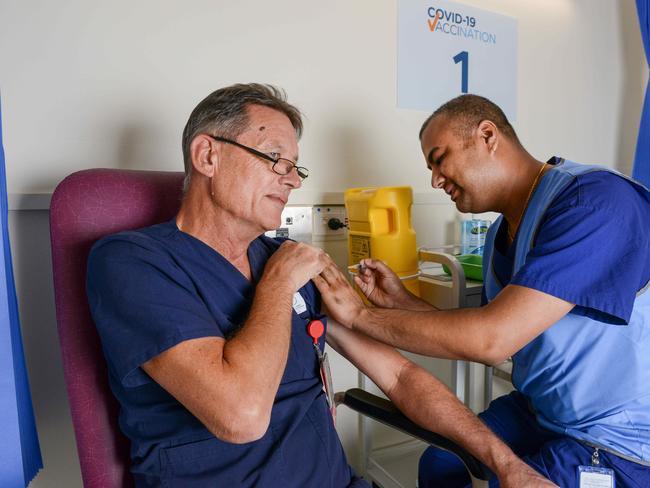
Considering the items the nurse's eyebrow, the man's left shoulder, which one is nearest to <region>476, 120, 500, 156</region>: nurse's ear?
the nurse's eyebrow

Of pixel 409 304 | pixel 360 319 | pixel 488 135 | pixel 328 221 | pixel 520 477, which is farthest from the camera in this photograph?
pixel 328 221

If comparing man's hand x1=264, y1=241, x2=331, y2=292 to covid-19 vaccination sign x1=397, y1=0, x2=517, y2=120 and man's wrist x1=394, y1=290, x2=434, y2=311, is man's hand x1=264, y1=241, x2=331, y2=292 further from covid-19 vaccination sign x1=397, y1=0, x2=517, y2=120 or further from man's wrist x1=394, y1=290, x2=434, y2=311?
covid-19 vaccination sign x1=397, y1=0, x2=517, y2=120

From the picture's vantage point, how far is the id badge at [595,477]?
1.03 meters

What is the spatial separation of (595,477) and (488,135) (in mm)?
863

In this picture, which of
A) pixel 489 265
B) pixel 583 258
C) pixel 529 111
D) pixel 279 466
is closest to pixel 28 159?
pixel 279 466

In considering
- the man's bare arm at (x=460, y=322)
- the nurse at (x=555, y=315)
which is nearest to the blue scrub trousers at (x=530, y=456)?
the nurse at (x=555, y=315)

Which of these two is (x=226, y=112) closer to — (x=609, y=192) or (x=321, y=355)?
(x=321, y=355)

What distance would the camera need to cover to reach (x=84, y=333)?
0.99m

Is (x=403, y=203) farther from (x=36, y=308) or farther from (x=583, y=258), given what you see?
(x=36, y=308)

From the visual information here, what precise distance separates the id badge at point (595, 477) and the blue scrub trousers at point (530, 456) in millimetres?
13

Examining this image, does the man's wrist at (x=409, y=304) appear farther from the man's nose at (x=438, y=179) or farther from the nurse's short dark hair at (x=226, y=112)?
the nurse's short dark hair at (x=226, y=112)

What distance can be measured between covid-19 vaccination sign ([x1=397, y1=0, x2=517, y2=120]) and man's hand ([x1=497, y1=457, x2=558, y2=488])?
149 centimetres

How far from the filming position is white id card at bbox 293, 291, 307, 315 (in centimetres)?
115

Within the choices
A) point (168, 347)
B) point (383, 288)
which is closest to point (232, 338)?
point (168, 347)
